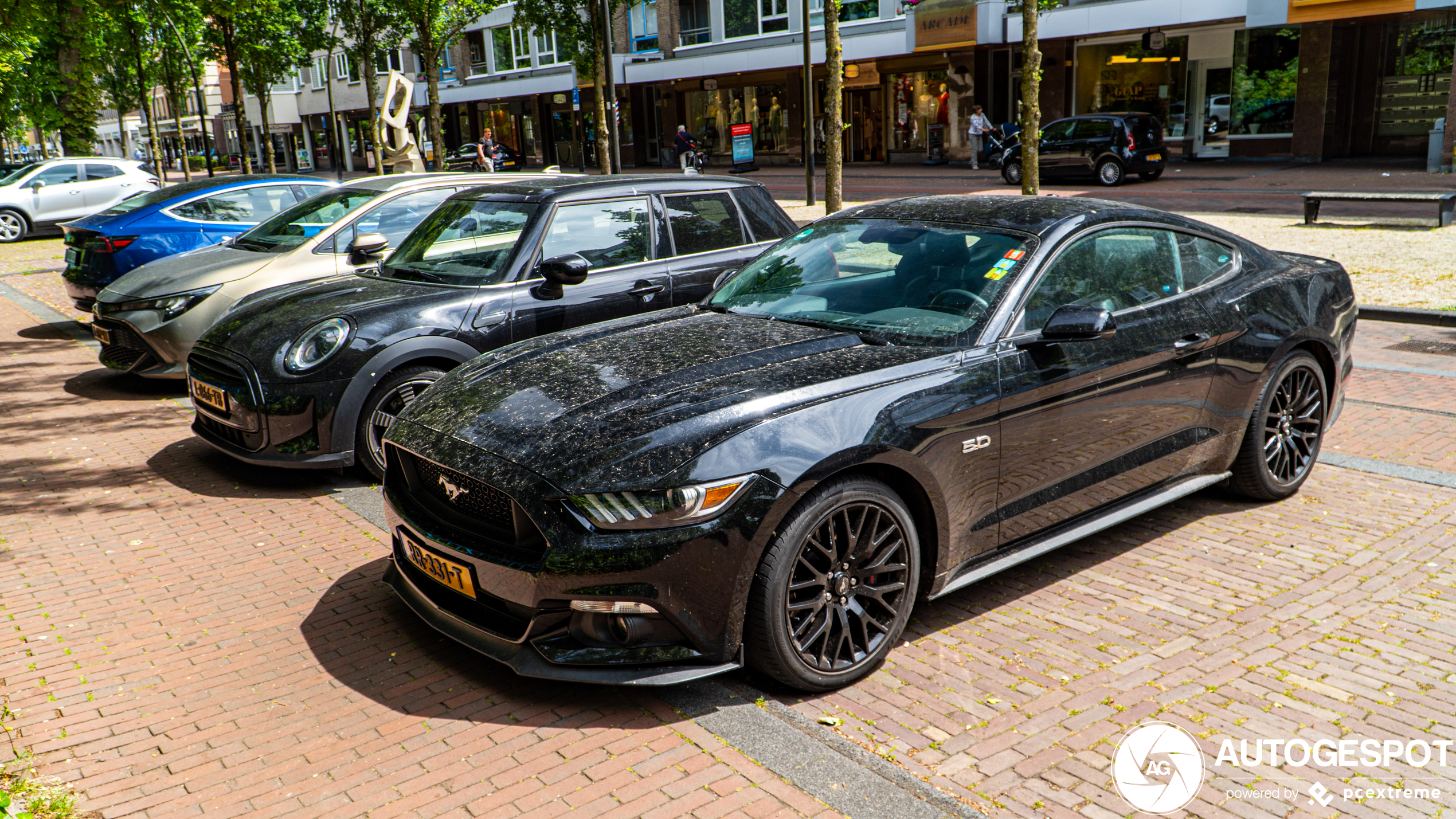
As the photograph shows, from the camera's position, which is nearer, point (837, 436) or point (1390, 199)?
point (837, 436)

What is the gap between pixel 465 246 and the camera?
6.65m

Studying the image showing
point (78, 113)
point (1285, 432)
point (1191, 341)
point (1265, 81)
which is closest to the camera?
point (1191, 341)

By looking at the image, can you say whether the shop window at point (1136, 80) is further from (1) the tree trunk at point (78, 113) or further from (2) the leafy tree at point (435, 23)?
(1) the tree trunk at point (78, 113)

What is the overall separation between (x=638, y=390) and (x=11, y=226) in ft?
83.7

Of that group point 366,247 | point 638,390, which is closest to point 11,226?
point 366,247

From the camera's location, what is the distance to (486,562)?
3.60 m

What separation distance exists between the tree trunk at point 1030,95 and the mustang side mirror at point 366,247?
8098 mm

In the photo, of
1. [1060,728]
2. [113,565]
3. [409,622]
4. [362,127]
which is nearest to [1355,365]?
[1060,728]

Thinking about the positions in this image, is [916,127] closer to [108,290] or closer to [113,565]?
[108,290]

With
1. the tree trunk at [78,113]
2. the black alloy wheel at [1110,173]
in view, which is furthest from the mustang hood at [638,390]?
the tree trunk at [78,113]

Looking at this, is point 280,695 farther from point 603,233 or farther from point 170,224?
point 170,224

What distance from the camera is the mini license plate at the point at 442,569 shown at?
147 inches

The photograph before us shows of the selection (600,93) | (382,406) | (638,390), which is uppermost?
(600,93)

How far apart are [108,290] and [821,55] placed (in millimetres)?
29812
